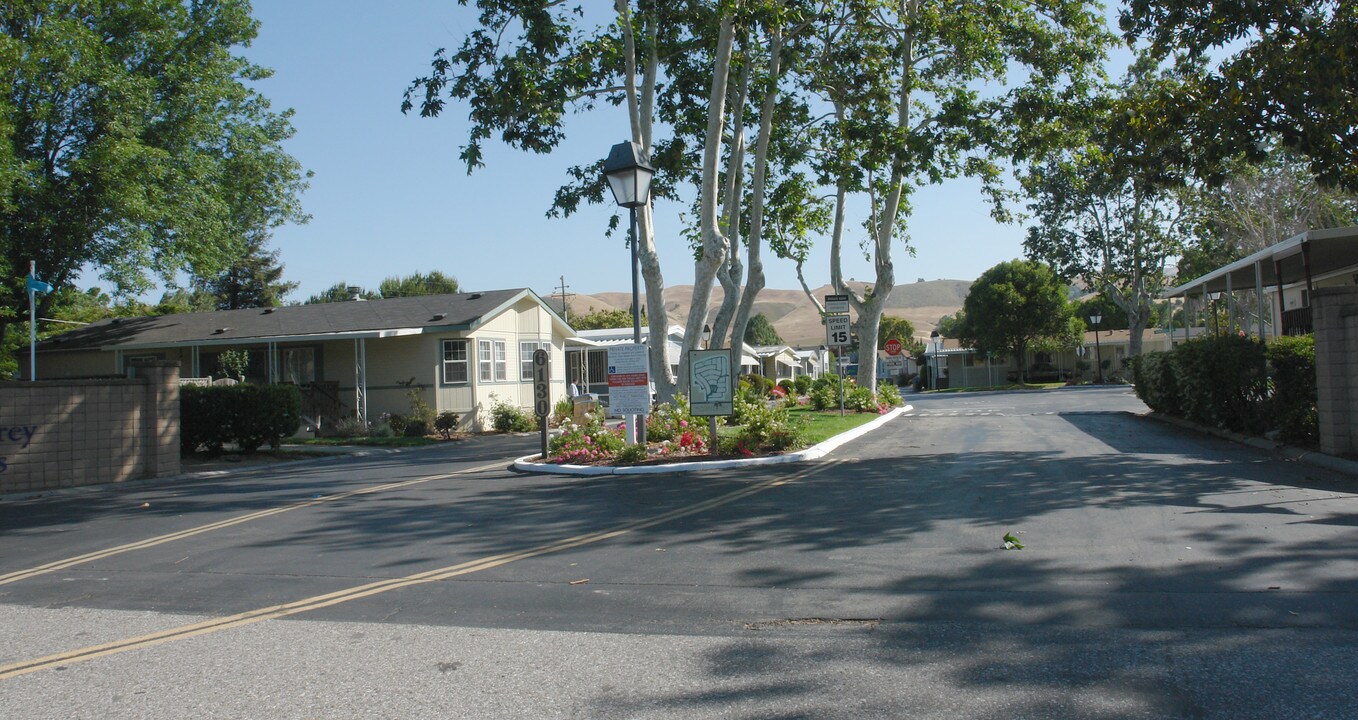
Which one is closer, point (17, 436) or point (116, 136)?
point (17, 436)

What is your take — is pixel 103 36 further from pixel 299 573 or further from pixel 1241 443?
pixel 1241 443

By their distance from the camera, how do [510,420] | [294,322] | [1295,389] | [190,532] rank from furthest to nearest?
1. [294,322]
2. [510,420]
3. [1295,389]
4. [190,532]

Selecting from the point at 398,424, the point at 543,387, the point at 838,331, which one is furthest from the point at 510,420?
the point at 543,387

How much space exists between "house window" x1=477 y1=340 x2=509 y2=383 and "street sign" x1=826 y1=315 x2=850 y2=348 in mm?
9739

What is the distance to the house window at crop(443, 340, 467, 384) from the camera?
2656cm

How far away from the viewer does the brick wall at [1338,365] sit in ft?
38.6

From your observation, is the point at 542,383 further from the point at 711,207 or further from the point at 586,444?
the point at 711,207

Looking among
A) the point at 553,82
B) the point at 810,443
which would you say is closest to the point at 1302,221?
the point at 810,443

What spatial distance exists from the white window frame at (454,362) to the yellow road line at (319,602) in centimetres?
1765

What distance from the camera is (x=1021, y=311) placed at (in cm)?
5684

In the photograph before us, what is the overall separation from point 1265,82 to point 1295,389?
4322 mm

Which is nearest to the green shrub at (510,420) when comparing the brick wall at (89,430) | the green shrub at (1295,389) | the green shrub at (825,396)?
the green shrub at (825,396)

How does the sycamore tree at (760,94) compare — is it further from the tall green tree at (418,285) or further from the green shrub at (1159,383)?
the tall green tree at (418,285)

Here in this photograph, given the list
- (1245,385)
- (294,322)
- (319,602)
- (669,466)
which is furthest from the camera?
(294,322)
